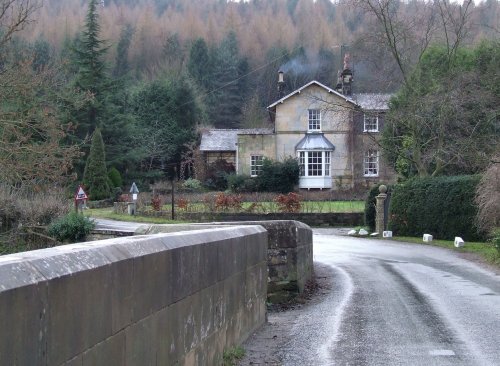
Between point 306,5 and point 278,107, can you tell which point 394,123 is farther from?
point 306,5

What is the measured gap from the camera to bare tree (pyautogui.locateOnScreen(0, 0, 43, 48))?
19.0m

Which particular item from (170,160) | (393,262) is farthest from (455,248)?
(170,160)

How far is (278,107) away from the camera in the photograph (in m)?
58.6

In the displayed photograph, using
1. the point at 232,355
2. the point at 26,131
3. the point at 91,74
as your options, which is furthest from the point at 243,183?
the point at 232,355

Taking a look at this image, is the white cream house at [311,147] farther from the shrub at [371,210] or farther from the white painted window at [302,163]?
the shrub at [371,210]

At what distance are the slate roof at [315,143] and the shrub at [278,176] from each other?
2766mm

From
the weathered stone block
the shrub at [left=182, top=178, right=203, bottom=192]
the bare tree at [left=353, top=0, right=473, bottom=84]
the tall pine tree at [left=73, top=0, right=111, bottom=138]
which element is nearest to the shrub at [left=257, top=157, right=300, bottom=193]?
the shrub at [left=182, top=178, right=203, bottom=192]

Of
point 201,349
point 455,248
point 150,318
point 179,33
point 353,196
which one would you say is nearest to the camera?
point 150,318

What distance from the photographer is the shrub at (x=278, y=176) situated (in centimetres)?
5512

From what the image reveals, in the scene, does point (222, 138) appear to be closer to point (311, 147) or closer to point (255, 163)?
point (255, 163)

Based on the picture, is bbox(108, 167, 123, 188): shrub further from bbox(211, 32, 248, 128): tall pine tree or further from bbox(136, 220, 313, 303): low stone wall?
bbox(136, 220, 313, 303): low stone wall

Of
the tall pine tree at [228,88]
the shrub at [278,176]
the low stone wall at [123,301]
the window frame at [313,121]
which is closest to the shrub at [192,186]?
the shrub at [278,176]

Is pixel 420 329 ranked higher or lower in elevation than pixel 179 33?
lower

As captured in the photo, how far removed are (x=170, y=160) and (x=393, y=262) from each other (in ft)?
151
